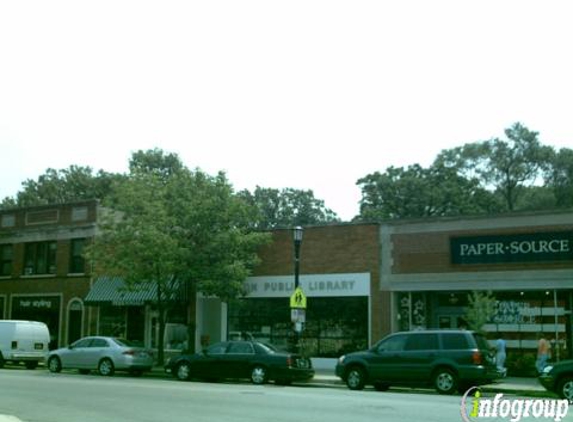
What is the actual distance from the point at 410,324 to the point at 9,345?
52.2ft

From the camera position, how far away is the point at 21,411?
583 inches

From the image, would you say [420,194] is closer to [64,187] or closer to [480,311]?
[64,187]

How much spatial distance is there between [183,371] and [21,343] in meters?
9.44

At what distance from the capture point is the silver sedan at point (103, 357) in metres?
26.2

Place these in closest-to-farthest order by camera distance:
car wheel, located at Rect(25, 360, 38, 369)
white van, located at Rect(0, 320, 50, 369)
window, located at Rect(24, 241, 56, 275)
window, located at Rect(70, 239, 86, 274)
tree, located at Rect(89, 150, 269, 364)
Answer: tree, located at Rect(89, 150, 269, 364)
white van, located at Rect(0, 320, 50, 369)
car wheel, located at Rect(25, 360, 38, 369)
window, located at Rect(70, 239, 86, 274)
window, located at Rect(24, 241, 56, 275)

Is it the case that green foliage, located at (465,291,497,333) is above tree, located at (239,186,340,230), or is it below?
below

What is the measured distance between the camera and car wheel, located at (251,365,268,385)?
75.1ft

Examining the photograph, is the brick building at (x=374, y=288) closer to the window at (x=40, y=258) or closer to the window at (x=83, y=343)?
the window at (x=40, y=258)

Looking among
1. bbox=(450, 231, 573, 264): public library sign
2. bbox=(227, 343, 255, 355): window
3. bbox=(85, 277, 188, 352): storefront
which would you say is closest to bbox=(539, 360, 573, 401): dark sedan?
bbox=(450, 231, 573, 264): public library sign

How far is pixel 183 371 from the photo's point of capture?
970 inches

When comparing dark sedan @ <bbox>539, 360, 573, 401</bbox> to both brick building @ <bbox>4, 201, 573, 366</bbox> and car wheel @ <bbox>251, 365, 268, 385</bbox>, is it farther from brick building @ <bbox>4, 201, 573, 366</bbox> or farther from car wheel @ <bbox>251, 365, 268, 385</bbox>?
car wheel @ <bbox>251, 365, 268, 385</bbox>

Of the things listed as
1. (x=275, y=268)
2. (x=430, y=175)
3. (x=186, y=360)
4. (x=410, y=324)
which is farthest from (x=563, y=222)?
(x=430, y=175)

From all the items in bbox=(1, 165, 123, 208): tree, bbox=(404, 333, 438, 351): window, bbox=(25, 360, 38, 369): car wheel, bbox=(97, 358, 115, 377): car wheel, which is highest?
bbox=(1, 165, 123, 208): tree

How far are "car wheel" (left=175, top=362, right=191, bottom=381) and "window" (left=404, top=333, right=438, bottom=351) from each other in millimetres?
7510
